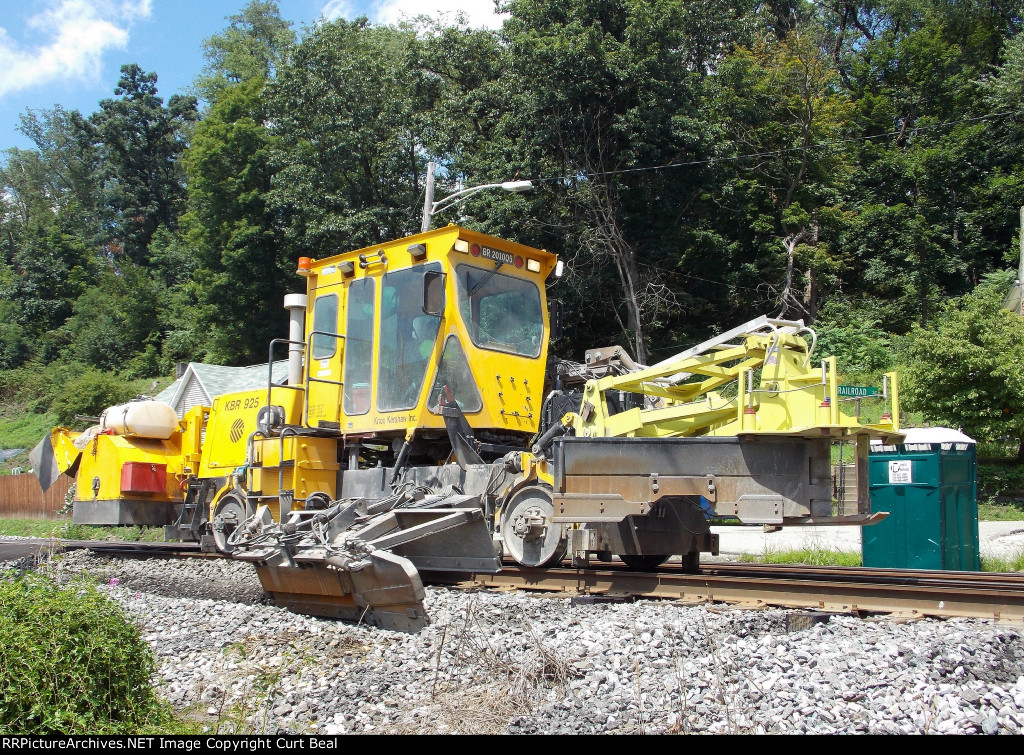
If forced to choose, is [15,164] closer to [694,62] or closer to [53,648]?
[694,62]

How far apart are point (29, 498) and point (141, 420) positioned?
21.2 m

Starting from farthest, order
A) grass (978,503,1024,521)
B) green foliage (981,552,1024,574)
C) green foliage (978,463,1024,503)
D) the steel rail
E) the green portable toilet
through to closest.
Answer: green foliage (978,463,1024,503) < grass (978,503,1024,521) < green foliage (981,552,1024,574) < the green portable toilet < the steel rail

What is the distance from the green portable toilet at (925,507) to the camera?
396 inches

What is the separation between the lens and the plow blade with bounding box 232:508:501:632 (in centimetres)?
647

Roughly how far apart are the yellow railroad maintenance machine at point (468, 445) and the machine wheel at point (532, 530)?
0.05 feet

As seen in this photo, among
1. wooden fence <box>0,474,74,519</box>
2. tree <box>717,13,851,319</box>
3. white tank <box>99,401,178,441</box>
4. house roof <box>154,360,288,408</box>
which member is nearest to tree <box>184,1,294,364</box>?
house roof <box>154,360,288,408</box>

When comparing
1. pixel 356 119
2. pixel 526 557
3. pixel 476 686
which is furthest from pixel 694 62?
pixel 476 686

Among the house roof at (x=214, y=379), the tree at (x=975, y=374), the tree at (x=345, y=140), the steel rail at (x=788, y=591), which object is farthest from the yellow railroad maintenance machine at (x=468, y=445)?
the tree at (x=345, y=140)

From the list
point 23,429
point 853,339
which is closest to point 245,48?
point 23,429

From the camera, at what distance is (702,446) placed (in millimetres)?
6918

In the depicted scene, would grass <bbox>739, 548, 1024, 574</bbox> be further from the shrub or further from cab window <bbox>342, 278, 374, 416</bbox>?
the shrub

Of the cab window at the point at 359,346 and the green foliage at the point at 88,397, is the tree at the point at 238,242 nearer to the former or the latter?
the green foliage at the point at 88,397

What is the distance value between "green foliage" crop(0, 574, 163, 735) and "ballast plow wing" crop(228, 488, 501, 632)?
6.21 feet

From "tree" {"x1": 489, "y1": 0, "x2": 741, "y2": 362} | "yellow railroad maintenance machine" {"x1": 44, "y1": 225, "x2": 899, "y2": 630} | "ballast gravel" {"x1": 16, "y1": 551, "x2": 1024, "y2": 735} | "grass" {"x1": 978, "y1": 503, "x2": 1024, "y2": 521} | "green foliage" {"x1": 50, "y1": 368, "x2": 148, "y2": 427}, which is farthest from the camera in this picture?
"green foliage" {"x1": 50, "y1": 368, "x2": 148, "y2": 427}
